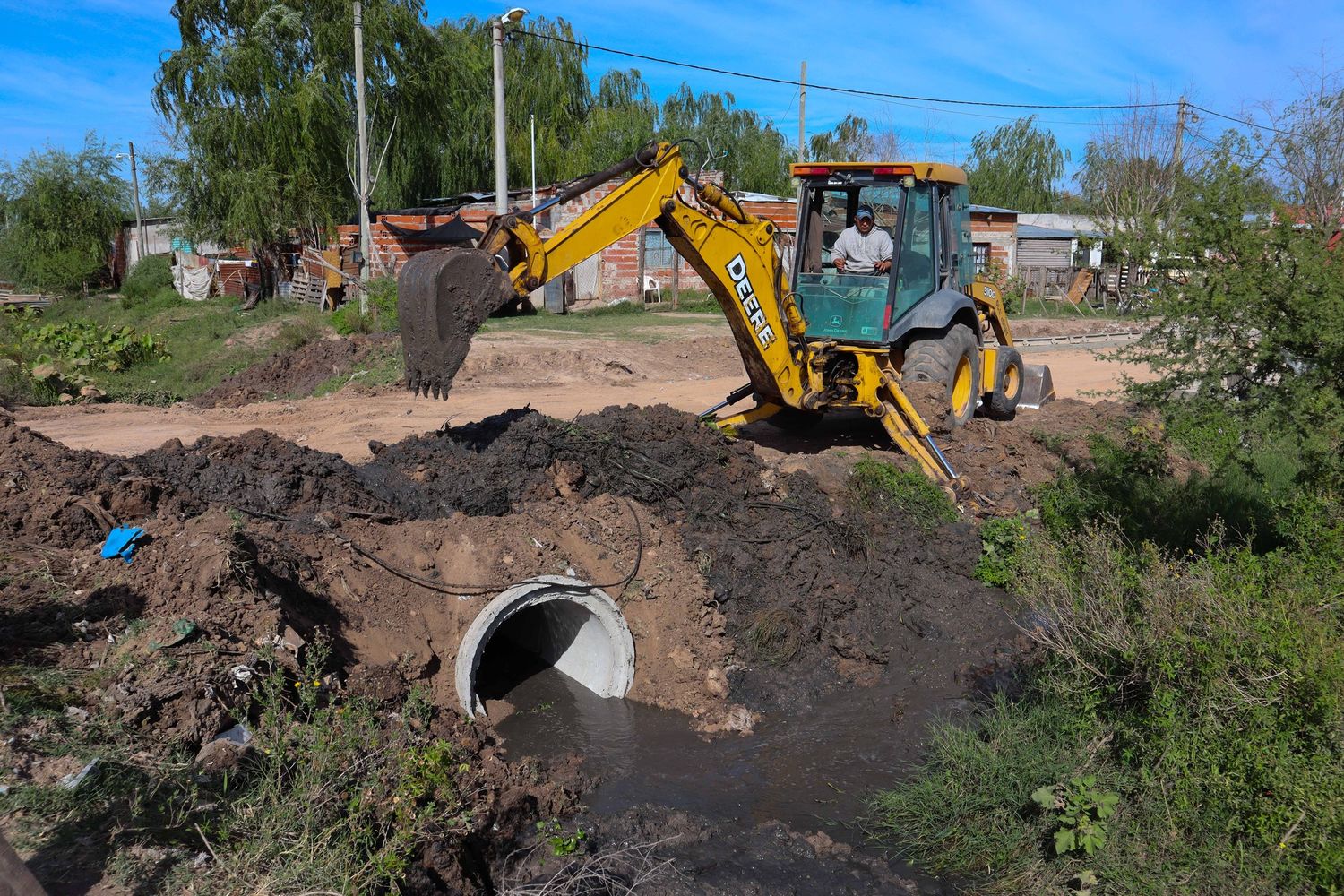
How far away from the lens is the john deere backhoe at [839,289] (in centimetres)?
851

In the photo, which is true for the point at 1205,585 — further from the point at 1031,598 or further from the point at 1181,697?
the point at 1031,598

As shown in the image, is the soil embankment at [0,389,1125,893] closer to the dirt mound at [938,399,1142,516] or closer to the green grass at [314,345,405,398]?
the dirt mound at [938,399,1142,516]

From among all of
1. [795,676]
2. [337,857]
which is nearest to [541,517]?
[795,676]

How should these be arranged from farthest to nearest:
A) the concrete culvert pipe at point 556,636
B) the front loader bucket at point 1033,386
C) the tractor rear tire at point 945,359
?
the front loader bucket at point 1033,386 → the tractor rear tire at point 945,359 → the concrete culvert pipe at point 556,636

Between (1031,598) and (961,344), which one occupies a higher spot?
(961,344)

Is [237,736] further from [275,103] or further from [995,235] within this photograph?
[995,235]

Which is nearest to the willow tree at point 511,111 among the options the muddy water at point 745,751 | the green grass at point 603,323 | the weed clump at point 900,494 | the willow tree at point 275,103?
the willow tree at point 275,103

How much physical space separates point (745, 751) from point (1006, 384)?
6955 mm

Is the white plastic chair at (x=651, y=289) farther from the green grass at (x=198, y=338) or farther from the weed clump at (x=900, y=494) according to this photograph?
the weed clump at (x=900, y=494)

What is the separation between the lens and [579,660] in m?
8.44

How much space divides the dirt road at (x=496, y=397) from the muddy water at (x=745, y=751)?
11.9 feet

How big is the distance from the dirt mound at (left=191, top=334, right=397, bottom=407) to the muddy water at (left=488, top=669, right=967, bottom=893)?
9872 millimetres

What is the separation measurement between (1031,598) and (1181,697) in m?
1.41

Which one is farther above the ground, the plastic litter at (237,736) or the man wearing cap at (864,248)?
the man wearing cap at (864,248)
